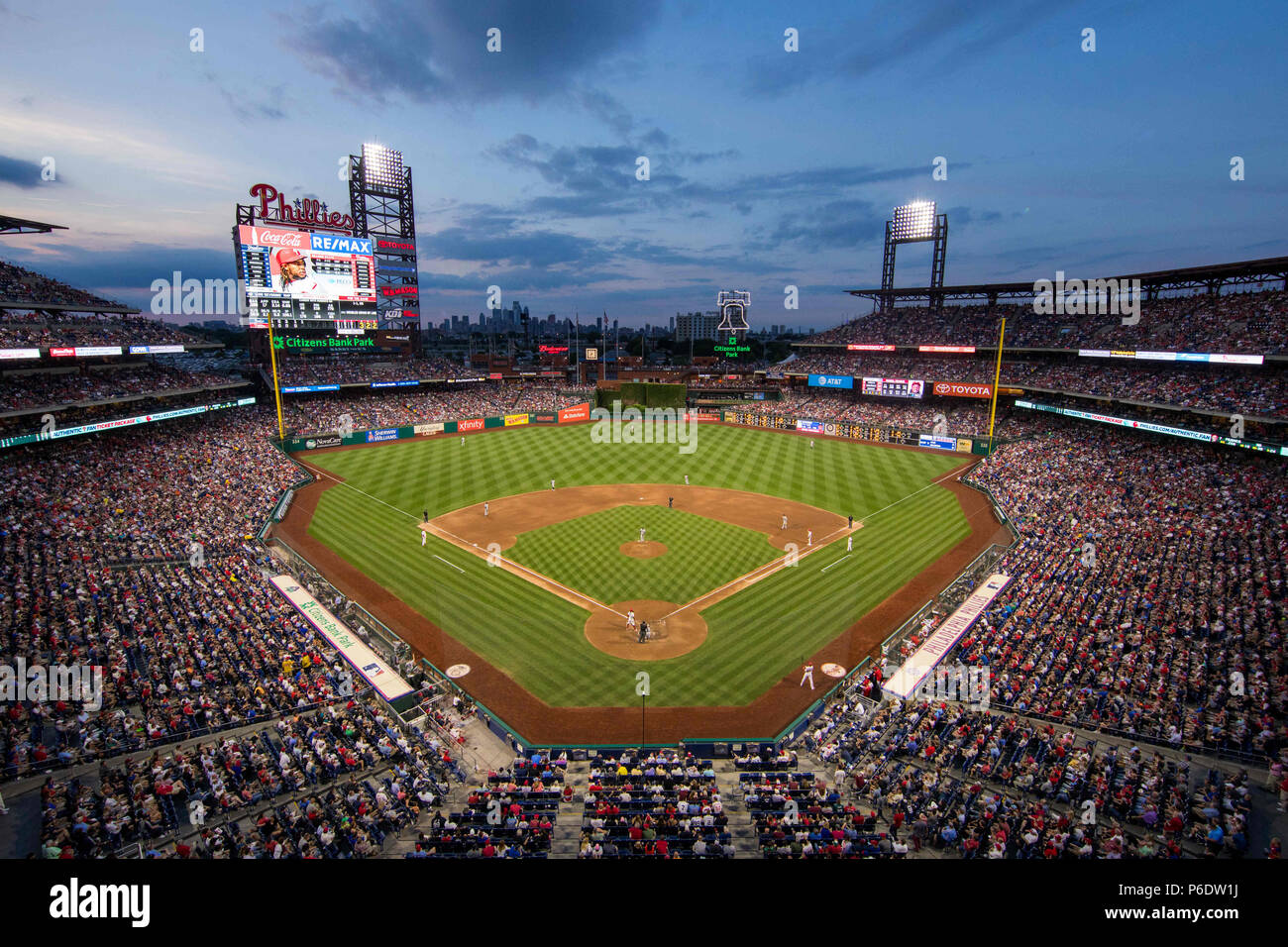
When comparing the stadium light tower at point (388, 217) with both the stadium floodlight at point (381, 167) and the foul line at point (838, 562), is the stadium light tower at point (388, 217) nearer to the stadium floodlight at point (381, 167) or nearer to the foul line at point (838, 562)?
the stadium floodlight at point (381, 167)

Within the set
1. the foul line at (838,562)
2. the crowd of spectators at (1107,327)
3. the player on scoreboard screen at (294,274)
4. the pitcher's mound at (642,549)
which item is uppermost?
the player on scoreboard screen at (294,274)

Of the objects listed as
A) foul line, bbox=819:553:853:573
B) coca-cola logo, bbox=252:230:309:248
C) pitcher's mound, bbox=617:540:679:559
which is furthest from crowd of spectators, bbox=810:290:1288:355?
coca-cola logo, bbox=252:230:309:248

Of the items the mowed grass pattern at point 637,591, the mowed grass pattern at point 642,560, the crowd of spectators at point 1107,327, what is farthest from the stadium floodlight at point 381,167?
the crowd of spectators at point 1107,327

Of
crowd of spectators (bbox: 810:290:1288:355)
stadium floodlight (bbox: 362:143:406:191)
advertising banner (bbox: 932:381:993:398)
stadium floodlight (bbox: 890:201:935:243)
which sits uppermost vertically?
stadium floodlight (bbox: 362:143:406:191)

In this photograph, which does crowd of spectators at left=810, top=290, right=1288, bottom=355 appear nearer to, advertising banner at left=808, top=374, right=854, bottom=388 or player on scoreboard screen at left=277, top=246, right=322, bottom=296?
advertising banner at left=808, top=374, right=854, bottom=388

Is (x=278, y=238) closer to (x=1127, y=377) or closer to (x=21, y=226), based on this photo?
(x=21, y=226)

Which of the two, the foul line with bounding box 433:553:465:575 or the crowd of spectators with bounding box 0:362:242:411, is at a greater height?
the crowd of spectators with bounding box 0:362:242:411

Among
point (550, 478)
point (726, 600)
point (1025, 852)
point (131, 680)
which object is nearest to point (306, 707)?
point (131, 680)
